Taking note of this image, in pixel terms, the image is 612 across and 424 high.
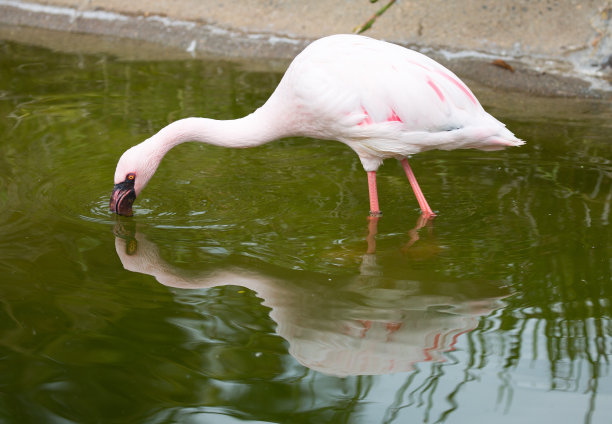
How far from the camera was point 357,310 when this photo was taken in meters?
3.90

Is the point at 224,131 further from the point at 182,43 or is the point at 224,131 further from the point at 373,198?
the point at 182,43

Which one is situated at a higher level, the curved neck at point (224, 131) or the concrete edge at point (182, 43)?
the concrete edge at point (182, 43)

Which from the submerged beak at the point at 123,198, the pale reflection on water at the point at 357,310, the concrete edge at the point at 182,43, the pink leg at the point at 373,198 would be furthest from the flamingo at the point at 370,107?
the concrete edge at the point at 182,43

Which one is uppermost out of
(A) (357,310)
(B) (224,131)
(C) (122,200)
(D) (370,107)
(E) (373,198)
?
(D) (370,107)

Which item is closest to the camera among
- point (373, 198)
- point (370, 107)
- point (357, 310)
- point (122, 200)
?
point (357, 310)

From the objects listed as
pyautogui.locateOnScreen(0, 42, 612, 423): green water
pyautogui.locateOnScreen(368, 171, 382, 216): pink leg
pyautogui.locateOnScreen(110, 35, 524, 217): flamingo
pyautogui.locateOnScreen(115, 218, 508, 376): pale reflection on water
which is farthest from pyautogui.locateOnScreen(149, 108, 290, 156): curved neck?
pyautogui.locateOnScreen(115, 218, 508, 376): pale reflection on water

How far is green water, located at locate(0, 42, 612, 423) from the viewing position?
128 inches

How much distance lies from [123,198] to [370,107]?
1589mm

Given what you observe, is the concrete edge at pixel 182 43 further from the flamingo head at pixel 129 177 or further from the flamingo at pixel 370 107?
the flamingo head at pixel 129 177

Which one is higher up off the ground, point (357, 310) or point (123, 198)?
point (123, 198)

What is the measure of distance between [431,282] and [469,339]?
592mm

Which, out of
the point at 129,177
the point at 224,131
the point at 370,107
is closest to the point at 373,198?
the point at 370,107

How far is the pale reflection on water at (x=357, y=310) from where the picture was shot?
3518mm

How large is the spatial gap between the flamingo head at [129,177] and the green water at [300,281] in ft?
0.35
